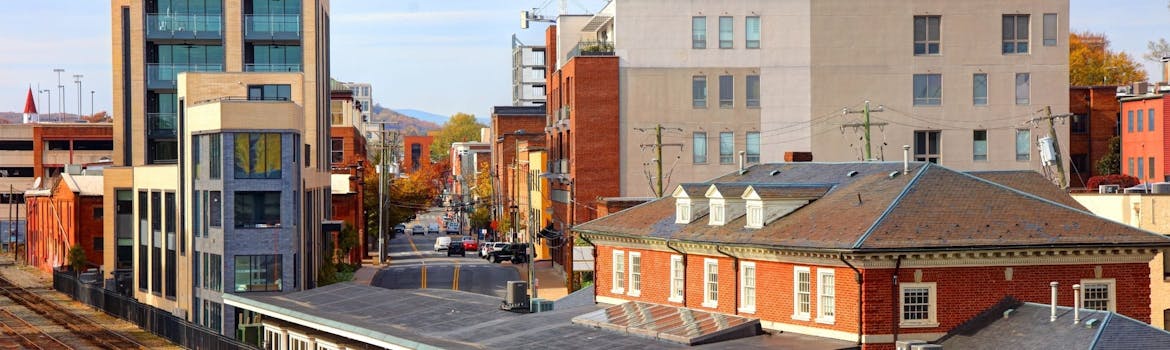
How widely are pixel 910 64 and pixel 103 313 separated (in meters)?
46.7

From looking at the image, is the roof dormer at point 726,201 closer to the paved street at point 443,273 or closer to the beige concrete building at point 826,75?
the paved street at point 443,273

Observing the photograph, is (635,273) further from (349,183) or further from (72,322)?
(349,183)

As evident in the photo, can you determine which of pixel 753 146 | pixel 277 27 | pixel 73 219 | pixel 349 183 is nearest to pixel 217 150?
pixel 277 27

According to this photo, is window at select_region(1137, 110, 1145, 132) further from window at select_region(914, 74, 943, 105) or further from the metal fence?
the metal fence

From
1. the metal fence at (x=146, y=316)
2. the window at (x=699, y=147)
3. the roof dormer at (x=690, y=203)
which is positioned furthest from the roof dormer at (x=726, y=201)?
the window at (x=699, y=147)

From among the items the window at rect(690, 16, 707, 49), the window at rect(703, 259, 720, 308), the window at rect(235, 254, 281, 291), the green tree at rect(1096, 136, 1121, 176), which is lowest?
the window at rect(235, 254, 281, 291)

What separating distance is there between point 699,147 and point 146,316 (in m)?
32.4

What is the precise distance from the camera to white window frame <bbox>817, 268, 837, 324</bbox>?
37.9m

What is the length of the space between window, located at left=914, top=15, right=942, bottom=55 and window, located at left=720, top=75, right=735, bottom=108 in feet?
35.0

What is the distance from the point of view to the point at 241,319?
6000 centimetres

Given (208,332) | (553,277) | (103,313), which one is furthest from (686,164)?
(208,332)

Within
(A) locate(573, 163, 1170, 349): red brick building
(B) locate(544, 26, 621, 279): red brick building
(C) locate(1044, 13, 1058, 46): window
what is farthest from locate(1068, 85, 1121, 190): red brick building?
(A) locate(573, 163, 1170, 349): red brick building

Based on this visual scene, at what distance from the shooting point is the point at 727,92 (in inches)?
3413

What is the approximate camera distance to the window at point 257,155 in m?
61.1
